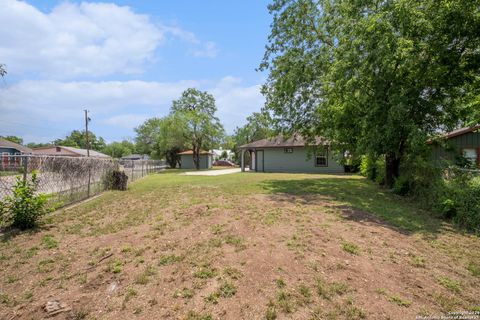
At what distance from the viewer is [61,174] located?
25.7 ft

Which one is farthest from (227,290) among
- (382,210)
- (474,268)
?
(382,210)

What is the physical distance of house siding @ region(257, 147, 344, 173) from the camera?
22.3 meters

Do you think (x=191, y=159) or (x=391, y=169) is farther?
(x=191, y=159)

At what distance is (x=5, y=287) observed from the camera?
3402 mm

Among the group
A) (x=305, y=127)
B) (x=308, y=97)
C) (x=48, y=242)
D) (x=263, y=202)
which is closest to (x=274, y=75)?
(x=308, y=97)

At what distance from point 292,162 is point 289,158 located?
470 millimetres

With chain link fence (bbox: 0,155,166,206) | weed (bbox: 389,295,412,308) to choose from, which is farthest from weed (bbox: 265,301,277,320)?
chain link fence (bbox: 0,155,166,206)

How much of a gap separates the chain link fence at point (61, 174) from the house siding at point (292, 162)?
14.9m

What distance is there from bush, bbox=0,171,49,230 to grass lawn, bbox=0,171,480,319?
0.35 metres

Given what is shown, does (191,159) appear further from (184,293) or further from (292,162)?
(184,293)

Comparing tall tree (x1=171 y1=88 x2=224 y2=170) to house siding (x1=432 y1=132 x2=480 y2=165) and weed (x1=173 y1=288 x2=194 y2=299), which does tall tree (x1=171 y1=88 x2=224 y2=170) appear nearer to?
house siding (x1=432 y1=132 x2=480 y2=165)

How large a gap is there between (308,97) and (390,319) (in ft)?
44.7

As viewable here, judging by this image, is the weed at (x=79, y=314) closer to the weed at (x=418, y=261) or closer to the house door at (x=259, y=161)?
the weed at (x=418, y=261)

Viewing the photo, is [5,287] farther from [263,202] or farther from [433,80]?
[433,80]
